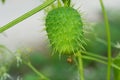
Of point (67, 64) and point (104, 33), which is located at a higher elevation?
point (104, 33)

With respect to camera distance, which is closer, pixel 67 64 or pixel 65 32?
pixel 65 32

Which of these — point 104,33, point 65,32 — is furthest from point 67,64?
point 65,32

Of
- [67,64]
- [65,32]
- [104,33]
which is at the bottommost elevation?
[67,64]

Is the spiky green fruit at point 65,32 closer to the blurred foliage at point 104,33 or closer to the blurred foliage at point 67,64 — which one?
the blurred foliage at point 67,64

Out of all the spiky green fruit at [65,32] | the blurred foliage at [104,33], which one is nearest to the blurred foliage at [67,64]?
the blurred foliage at [104,33]

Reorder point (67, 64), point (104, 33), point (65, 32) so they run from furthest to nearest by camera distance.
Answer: point (104, 33) → point (67, 64) → point (65, 32)

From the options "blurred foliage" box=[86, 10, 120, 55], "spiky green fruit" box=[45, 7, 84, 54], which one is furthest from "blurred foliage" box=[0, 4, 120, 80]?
"spiky green fruit" box=[45, 7, 84, 54]

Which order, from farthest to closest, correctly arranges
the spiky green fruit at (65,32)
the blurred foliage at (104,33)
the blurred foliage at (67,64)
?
the blurred foliage at (104,33), the blurred foliage at (67,64), the spiky green fruit at (65,32)

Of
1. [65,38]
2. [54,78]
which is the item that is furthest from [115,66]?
[54,78]

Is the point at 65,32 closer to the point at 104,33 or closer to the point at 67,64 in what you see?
the point at 67,64
